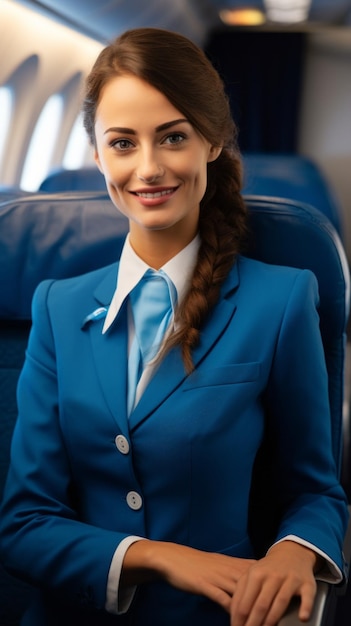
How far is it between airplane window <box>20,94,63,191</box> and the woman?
14.6 ft

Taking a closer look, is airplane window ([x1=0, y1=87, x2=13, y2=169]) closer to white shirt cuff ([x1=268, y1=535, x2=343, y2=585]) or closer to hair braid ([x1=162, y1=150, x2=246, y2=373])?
hair braid ([x1=162, y1=150, x2=246, y2=373])

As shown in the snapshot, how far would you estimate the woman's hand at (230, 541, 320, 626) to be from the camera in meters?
1.27

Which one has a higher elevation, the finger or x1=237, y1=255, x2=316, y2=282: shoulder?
x1=237, y1=255, x2=316, y2=282: shoulder

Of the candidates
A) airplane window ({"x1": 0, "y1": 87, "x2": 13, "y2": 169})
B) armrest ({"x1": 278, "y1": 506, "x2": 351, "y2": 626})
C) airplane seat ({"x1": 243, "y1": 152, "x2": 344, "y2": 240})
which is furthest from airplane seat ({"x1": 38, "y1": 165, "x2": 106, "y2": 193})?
armrest ({"x1": 278, "y1": 506, "x2": 351, "y2": 626})

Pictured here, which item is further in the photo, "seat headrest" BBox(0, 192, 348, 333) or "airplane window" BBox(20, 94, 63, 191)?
"airplane window" BBox(20, 94, 63, 191)

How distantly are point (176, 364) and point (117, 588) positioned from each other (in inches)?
15.4

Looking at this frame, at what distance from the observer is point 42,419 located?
5.08 ft

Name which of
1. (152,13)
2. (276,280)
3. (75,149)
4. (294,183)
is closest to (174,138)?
(276,280)

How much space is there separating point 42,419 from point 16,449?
8 cm

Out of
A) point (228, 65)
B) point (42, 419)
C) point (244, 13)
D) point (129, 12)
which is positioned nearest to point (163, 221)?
point (42, 419)

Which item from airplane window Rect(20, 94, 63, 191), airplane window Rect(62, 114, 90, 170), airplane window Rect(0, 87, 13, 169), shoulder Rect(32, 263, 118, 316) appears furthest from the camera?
airplane window Rect(62, 114, 90, 170)

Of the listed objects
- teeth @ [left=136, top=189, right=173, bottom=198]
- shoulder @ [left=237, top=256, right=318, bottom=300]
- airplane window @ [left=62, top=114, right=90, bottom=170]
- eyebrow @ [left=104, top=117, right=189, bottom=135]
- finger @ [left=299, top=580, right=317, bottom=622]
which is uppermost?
eyebrow @ [left=104, top=117, right=189, bottom=135]

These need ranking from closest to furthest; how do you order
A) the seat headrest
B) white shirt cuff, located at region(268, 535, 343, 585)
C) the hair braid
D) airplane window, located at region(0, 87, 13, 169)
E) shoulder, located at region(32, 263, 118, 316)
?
white shirt cuff, located at region(268, 535, 343, 585) → the hair braid → shoulder, located at region(32, 263, 118, 316) → the seat headrest → airplane window, located at region(0, 87, 13, 169)

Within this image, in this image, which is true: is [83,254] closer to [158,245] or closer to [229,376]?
[158,245]
